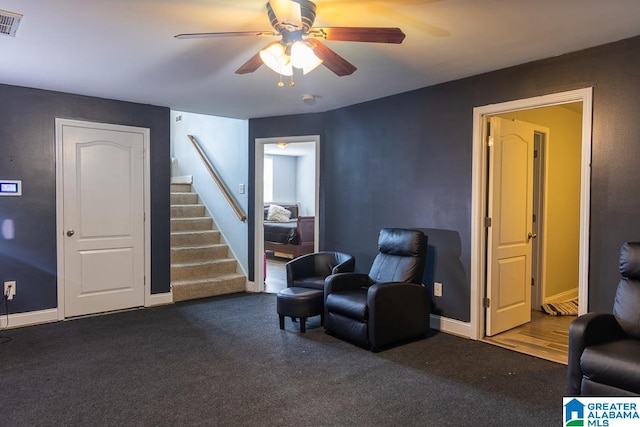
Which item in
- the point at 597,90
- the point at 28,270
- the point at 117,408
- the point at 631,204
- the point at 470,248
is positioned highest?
the point at 597,90

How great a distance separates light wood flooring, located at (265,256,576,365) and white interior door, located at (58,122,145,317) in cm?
377

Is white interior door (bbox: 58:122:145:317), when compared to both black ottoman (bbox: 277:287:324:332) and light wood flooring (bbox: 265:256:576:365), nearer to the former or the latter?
black ottoman (bbox: 277:287:324:332)

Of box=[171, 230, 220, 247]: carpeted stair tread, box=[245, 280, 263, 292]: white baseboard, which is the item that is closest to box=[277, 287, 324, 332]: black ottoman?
box=[245, 280, 263, 292]: white baseboard

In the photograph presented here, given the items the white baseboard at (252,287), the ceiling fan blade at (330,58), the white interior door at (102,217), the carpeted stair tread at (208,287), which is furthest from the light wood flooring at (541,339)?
the white interior door at (102,217)

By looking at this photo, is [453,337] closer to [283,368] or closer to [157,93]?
[283,368]

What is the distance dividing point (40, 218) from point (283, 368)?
9.59 feet

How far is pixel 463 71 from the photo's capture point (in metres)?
3.43

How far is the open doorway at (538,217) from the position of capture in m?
3.13

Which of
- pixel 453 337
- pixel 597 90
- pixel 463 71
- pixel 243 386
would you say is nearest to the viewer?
pixel 243 386

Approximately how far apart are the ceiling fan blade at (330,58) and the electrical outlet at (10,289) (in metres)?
3.65

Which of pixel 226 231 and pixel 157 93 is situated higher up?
pixel 157 93

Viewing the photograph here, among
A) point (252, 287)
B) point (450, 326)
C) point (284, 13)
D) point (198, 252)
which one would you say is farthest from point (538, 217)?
point (198, 252)

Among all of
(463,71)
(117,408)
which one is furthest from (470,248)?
(117,408)

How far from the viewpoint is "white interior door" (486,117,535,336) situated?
365 centimetres
